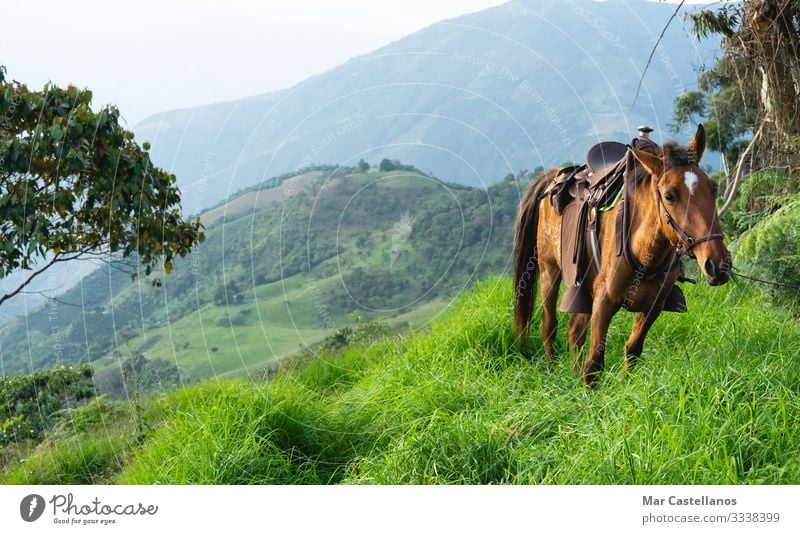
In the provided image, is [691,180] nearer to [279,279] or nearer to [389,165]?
[389,165]

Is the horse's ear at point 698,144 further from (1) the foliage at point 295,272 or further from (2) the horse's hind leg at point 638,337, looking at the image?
(1) the foliage at point 295,272

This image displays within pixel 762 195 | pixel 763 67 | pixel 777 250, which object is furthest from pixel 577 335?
pixel 763 67

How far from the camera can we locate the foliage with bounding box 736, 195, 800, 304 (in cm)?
442

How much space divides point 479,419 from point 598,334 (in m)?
0.73

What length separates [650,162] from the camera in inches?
119

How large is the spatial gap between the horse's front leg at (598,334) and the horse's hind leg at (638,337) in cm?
14

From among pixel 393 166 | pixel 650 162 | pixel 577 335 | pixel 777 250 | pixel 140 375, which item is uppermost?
pixel 393 166

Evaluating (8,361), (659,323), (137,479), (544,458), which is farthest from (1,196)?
(659,323)

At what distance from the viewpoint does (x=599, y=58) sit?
386 centimetres

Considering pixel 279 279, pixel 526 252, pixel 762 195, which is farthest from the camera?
pixel 762 195

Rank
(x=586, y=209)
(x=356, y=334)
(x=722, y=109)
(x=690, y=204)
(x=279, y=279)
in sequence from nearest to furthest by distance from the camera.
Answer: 1. (x=690, y=204)
2. (x=279, y=279)
3. (x=586, y=209)
4. (x=356, y=334)
5. (x=722, y=109)

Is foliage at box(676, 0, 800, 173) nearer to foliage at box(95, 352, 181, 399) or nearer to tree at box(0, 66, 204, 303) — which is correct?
tree at box(0, 66, 204, 303)

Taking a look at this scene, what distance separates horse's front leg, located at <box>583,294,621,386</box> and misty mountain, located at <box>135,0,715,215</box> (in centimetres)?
82
